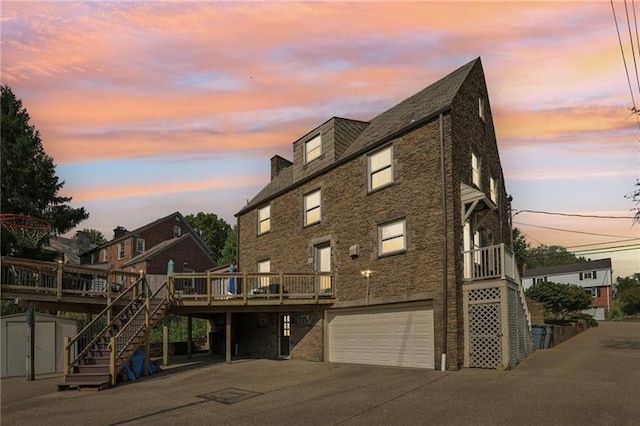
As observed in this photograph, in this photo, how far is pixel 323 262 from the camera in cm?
2208

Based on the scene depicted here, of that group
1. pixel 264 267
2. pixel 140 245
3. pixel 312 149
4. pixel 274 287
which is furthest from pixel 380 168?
pixel 140 245

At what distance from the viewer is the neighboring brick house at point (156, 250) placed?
4647 centimetres

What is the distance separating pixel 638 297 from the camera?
50.8 metres

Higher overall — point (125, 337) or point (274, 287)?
point (274, 287)

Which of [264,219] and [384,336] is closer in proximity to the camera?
[384,336]

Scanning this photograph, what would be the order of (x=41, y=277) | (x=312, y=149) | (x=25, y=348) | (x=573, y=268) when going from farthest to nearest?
(x=573, y=268) → (x=312, y=149) → (x=25, y=348) → (x=41, y=277)

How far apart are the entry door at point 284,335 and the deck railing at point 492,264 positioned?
31.5 feet

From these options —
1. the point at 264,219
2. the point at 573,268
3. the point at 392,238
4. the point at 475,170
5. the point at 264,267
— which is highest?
the point at 475,170

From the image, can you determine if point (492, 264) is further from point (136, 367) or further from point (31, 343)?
point (31, 343)

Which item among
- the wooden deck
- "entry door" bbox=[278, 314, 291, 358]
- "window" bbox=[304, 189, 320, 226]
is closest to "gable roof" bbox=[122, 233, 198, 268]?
the wooden deck

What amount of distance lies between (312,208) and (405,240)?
21.1 feet

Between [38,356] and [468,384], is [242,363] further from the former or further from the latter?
[468,384]

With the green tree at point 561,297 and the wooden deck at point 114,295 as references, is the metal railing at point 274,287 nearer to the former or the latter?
the wooden deck at point 114,295

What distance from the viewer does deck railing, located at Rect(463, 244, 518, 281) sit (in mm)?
15242
